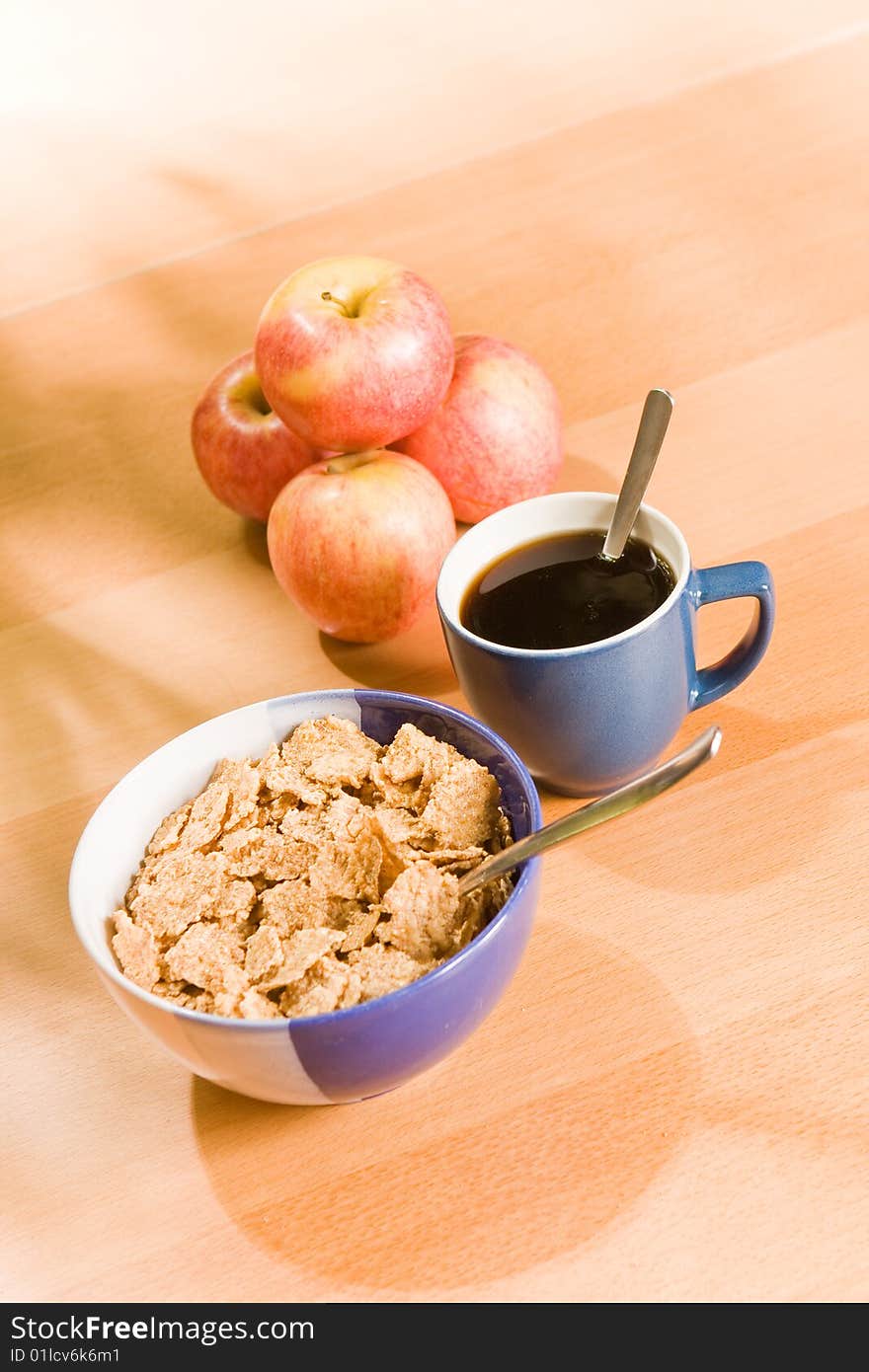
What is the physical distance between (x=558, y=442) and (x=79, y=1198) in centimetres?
57

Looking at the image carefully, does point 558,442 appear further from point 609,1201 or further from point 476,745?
point 609,1201

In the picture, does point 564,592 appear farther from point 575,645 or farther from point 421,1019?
point 421,1019

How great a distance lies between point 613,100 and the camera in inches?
55.2

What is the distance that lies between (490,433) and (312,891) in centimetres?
38

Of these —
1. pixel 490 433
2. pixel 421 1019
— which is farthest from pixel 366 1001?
pixel 490 433

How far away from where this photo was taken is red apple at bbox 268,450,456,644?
796 millimetres

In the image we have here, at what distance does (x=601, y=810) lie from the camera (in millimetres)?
543

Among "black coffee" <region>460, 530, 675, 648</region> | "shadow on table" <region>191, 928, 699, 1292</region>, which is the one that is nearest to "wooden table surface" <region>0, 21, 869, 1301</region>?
"shadow on table" <region>191, 928, 699, 1292</region>

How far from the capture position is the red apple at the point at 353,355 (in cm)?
80

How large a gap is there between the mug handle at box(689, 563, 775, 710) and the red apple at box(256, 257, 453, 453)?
236 mm

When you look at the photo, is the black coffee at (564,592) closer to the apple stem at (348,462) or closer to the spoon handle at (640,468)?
the spoon handle at (640,468)

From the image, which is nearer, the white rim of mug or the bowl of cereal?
the bowl of cereal

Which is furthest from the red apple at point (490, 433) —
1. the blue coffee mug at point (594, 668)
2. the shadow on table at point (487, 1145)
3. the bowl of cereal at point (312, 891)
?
the shadow on table at point (487, 1145)

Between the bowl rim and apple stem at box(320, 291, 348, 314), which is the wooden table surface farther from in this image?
apple stem at box(320, 291, 348, 314)
